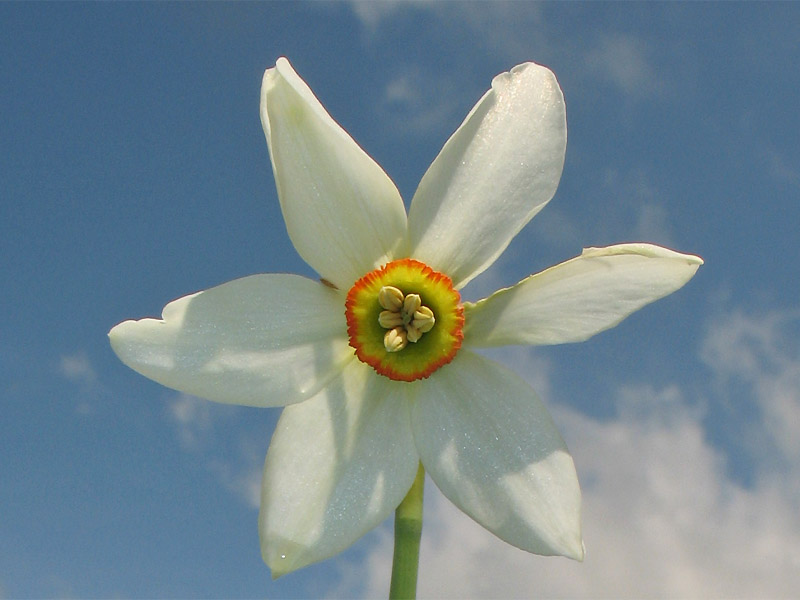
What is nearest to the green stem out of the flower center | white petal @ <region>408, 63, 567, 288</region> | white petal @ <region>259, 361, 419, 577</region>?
white petal @ <region>259, 361, 419, 577</region>

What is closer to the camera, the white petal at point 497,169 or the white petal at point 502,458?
the white petal at point 502,458

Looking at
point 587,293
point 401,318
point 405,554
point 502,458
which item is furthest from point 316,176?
point 405,554

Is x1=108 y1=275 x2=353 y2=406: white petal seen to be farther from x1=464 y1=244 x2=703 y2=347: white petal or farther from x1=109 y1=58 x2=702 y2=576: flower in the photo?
x1=464 y1=244 x2=703 y2=347: white petal

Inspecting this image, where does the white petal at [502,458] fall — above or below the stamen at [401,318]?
below

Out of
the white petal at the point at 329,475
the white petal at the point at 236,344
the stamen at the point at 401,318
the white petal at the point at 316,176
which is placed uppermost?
the white petal at the point at 316,176

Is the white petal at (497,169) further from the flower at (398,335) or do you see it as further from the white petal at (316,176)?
the white petal at (316,176)

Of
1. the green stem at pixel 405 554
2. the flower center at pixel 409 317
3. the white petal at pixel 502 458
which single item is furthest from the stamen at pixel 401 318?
the green stem at pixel 405 554

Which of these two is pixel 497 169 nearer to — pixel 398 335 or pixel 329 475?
pixel 398 335

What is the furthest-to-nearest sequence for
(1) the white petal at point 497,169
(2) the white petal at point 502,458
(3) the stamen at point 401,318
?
(3) the stamen at point 401,318
(1) the white petal at point 497,169
(2) the white petal at point 502,458
